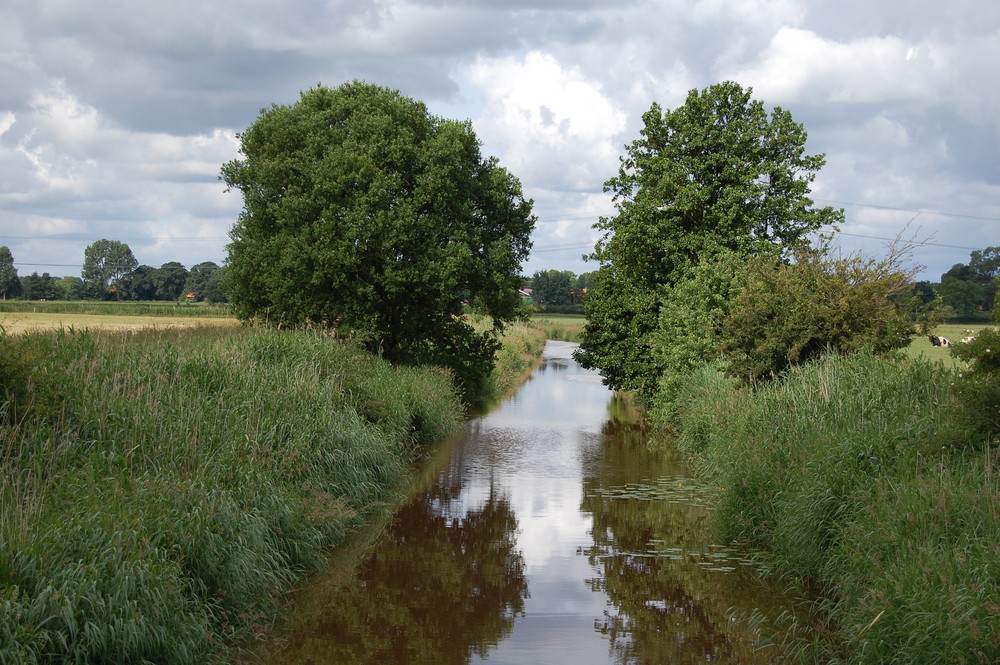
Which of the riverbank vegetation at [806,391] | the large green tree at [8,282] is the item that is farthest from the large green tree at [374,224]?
the large green tree at [8,282]

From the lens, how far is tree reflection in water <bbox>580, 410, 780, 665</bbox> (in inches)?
330

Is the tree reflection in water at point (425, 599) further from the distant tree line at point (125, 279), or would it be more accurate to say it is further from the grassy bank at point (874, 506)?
the distant tree line at point (125, 279)

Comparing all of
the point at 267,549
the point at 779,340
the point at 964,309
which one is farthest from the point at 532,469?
the point at 964,309

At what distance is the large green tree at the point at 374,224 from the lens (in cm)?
2580

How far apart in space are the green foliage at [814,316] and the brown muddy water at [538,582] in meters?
2.85

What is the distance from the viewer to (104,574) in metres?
6.55

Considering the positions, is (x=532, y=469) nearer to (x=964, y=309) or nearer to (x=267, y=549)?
(x=267, y=549)

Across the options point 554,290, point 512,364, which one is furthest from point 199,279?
point 512,364

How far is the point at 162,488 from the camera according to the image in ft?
27.7

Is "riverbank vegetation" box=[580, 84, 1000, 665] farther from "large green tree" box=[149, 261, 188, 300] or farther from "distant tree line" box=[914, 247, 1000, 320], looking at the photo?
"large green tree" box=[149, 261, 188, 300]

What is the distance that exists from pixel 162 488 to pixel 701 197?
21.7 m

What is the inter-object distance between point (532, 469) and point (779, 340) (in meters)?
5.48

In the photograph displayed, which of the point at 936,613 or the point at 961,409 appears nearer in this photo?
the point at 936,613

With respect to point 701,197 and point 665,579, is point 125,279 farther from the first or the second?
point 665,579
